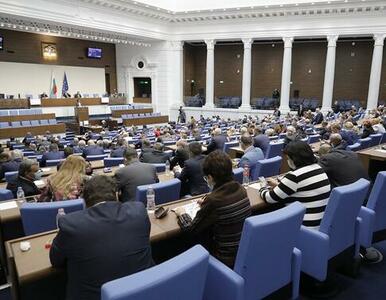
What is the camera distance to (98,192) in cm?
206

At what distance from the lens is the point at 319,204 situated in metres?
2.94

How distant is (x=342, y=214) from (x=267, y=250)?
955 mm

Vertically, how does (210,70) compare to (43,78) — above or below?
above

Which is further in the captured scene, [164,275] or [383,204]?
[383,204]

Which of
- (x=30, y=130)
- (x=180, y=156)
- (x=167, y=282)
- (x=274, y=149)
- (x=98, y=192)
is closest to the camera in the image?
(x=167, y=282)

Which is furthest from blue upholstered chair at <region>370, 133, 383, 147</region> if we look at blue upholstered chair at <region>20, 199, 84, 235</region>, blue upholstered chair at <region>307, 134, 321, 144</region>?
blue upholstered chair at <region>20, 199, 84, 235</region>

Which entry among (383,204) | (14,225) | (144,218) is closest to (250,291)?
(144,218)

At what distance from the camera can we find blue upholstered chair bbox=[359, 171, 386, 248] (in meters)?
3.19

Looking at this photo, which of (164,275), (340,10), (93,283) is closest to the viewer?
(164,275)

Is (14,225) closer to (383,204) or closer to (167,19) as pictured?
(383,204)

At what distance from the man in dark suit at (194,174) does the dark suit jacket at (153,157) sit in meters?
1.55

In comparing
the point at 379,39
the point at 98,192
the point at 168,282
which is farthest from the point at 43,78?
the point at 168,282

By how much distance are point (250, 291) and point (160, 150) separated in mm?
4410

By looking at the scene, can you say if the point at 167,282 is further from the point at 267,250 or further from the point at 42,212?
the point at 42,212
